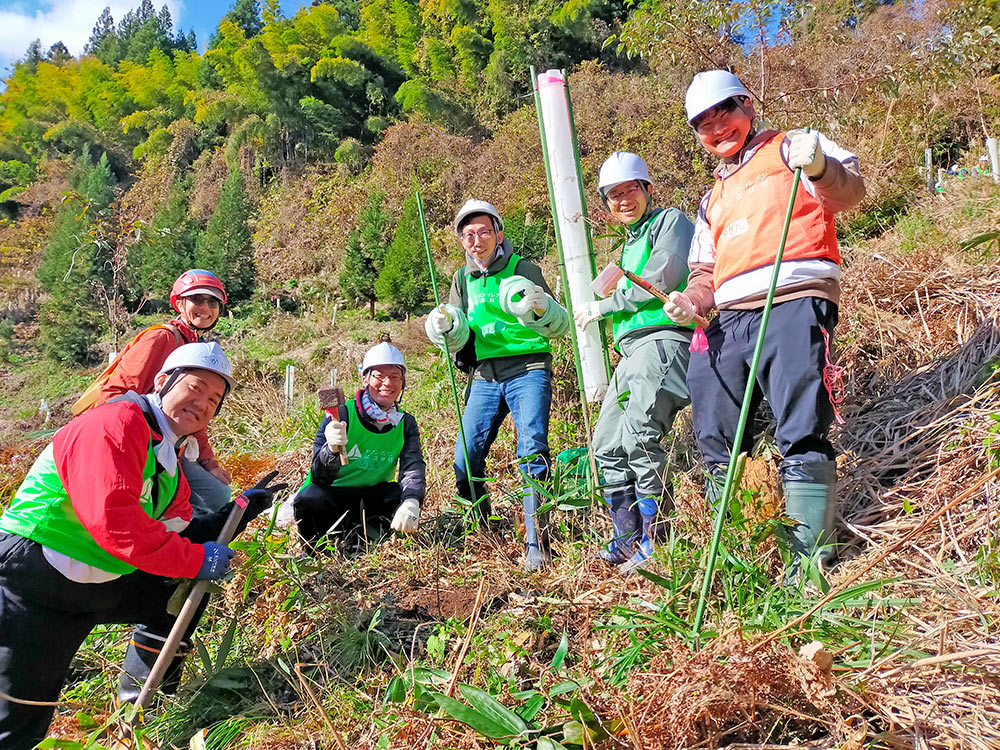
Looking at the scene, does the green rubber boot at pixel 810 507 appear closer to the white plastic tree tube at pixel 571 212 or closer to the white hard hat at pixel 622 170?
the white plastic tree tube at pixel 571 212

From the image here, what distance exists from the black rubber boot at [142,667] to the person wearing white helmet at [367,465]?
852 millimetres

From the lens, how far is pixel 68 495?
1928mm

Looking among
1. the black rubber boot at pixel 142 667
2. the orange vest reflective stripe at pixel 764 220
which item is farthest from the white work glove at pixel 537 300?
the black rubber boot at pixel 142 667

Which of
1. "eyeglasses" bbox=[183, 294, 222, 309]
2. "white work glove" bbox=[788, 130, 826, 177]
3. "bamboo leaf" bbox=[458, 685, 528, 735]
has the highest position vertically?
"eyeglasses" bbox=[183, 294, 222, 309]

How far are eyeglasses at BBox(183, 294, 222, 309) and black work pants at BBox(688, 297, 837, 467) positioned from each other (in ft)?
7.75

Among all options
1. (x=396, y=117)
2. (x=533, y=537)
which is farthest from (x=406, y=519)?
(x=396, y=117)

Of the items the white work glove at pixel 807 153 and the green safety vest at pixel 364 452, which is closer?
the white work glove at pixel 807 153

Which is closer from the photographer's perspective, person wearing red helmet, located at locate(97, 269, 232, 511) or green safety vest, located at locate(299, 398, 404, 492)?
person wearing red helmet, located at locate(97, 269, 232, 511)

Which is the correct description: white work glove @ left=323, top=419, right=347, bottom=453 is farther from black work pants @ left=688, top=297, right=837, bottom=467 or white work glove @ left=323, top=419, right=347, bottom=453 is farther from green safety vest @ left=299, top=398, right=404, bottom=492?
black work pants @ left=688, top=297, right=837, bottom=467

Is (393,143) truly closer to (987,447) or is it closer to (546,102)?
(546,102)

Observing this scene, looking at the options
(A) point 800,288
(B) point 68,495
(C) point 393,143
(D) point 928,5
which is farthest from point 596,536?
(C) point 393,143

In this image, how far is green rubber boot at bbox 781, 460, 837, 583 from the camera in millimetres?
1787

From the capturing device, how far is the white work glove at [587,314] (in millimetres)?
2498

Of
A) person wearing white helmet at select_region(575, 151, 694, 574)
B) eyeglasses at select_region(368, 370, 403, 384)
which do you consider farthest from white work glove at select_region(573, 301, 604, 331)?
eyeglasses at select_region(368, 370, 403, 384)
